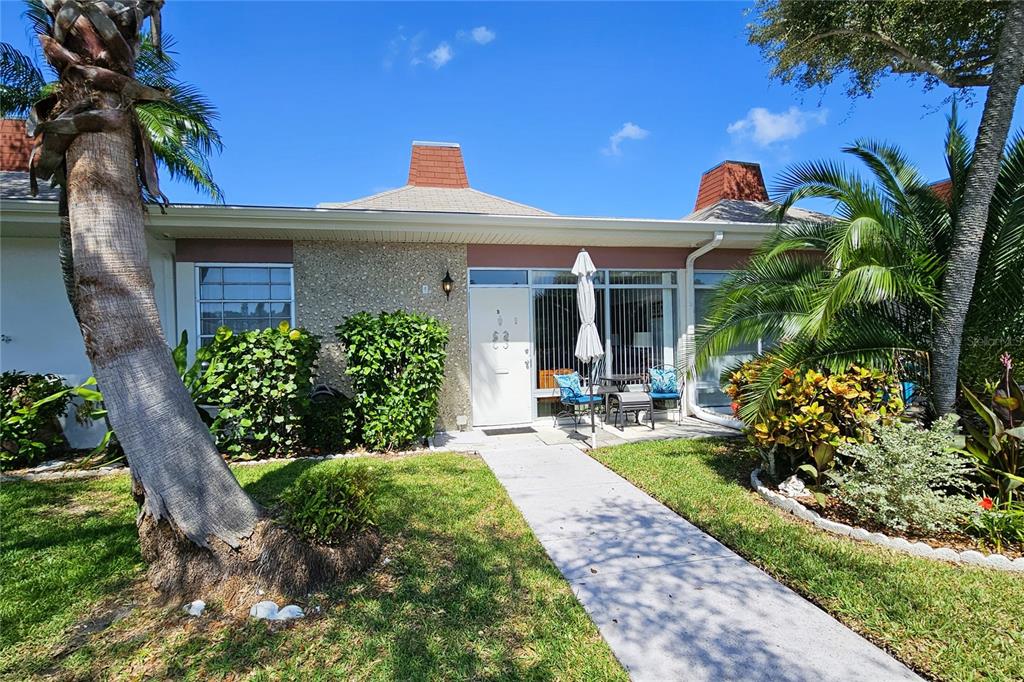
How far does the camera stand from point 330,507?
10.6 feet

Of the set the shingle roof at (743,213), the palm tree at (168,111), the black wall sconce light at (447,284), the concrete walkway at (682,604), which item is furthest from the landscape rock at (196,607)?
the shingle roof at (743,213)

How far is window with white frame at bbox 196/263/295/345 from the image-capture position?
738 centimetres

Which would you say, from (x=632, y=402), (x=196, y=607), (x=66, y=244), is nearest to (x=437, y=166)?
(x=632, y=402)

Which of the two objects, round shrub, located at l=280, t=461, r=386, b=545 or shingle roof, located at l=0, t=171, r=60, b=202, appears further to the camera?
shingle roof, located at l=0, t=171, r=60, b=202

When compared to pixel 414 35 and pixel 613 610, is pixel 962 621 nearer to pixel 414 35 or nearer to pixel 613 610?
pixel 613 610

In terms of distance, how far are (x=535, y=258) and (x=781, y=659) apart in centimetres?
670

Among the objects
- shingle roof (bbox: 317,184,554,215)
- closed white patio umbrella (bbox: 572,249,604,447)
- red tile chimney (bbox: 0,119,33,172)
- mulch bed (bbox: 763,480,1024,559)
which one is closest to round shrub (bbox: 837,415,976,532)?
mulch bed (bbox: 763,480,1024,559)

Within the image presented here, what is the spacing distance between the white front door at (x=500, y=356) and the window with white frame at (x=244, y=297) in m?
2.97

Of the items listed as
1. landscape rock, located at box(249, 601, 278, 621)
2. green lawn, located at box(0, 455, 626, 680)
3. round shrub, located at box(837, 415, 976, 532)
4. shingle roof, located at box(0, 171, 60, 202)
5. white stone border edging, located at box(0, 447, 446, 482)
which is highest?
shingle roof, located at box(0, 171, 60, 202)

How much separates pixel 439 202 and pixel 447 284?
2.52 m

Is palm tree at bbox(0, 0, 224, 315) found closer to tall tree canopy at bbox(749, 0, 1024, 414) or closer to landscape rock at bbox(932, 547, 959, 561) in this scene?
tall tree canopy at bbox(749, 0, 1024, 414)

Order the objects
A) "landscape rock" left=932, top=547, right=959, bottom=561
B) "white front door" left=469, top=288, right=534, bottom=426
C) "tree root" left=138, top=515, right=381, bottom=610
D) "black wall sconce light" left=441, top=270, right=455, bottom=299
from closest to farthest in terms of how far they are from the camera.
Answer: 1. "tree root" left=138, top=515, right=381, bottom=610
2. "landscape rock" left=932, top=547, right=959, bottom=561
3. "black wall sconce light" left=441, top=270, right=455, bottom=299
4. "white front door" left=469, top=288, right=534, bottom=426

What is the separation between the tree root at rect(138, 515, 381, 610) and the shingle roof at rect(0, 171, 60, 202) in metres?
5.41

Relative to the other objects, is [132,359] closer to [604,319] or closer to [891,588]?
[891,588]
